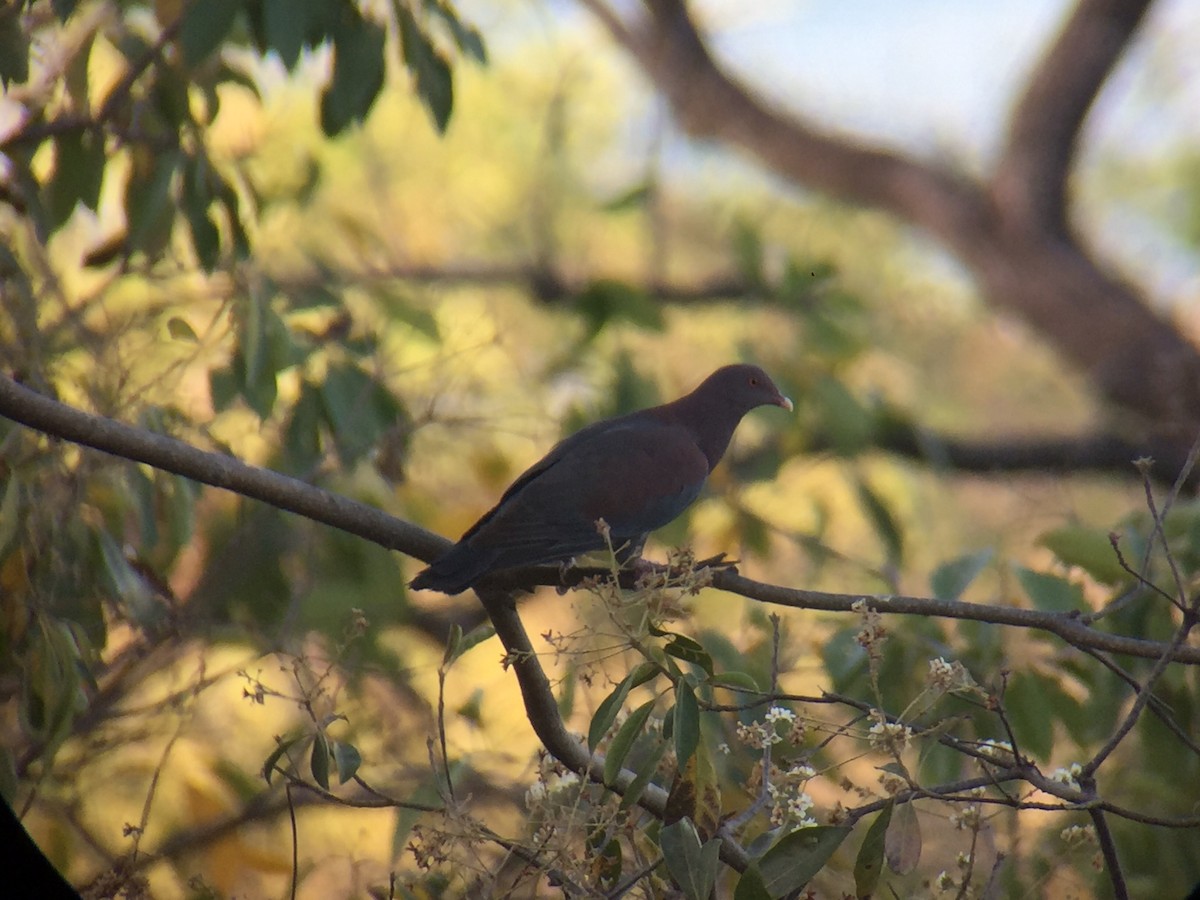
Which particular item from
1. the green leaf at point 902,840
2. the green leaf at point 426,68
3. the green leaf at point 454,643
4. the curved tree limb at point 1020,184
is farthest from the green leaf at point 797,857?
the curved tree limb at point 1020,184

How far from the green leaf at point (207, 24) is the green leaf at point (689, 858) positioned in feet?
6.56

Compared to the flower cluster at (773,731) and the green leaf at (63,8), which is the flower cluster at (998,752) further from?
the green leaf at (63,8)

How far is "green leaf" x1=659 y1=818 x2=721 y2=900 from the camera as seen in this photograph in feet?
6.39

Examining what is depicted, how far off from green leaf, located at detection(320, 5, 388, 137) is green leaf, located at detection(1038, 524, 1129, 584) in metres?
2.00

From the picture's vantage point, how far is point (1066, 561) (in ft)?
10.3

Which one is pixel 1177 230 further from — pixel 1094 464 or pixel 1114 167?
pixel 1094 464

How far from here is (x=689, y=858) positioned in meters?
1.97

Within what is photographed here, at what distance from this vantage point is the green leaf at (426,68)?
3.31 m

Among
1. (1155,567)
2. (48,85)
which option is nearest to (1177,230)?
(1155,567)

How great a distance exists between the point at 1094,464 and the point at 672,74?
3.68m

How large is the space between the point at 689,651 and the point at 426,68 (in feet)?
6.17

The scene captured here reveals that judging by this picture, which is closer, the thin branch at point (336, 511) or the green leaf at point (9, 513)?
the thin branch at point (336, 511)

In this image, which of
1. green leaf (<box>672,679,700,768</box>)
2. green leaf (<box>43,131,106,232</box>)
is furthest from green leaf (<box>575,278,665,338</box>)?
green leaf (<box>672,679,700,768</box>)

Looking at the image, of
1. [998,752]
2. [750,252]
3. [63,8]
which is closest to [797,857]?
[998,752]
